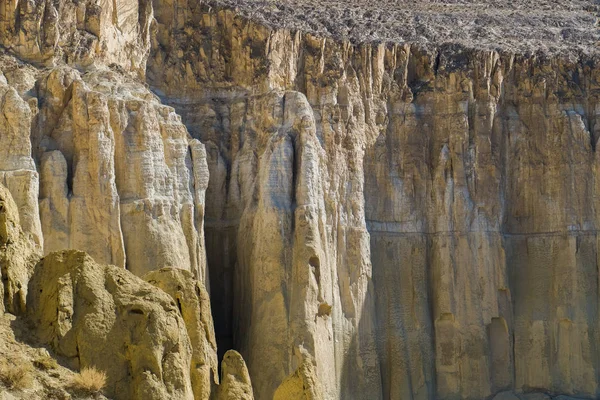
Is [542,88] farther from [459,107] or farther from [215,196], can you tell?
[215,196]

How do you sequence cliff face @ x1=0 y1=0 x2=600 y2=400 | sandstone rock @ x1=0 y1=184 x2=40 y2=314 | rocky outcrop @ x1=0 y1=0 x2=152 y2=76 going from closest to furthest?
sandstone rock @ x1=0 y1=184 x2=40 y2=314
cliff face @ x1=0 y1=0 x2=600 y2=400
rocky outcrop @ x1=0 y1=0 x2=152 y2=76

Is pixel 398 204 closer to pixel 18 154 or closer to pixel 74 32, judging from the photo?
pixel 74 32

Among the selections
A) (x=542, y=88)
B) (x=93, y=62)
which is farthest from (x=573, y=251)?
(x=93, y=62)

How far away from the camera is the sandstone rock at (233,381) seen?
26.3 m

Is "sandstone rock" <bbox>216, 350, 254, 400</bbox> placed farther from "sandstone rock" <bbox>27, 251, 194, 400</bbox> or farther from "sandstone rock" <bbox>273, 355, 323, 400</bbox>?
"sandstone rock" <bbox>27, 251, 194, 400</bbox>

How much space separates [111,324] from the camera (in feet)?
72.5

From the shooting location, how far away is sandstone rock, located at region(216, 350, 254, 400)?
26330 millimetres

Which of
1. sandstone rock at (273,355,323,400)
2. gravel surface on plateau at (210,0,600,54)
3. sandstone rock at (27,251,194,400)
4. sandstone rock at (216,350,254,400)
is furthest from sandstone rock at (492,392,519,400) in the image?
sandstone rock at (27,251,194,400)

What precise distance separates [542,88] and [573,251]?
16.7ft

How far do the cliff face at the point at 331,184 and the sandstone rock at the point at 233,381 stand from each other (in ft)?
30.1

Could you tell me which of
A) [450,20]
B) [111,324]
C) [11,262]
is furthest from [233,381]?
[450,20]

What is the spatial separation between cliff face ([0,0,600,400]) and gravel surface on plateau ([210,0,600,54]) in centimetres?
41

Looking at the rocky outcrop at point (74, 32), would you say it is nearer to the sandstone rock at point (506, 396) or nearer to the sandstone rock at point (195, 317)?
the sandstone rock at point (506, 396)

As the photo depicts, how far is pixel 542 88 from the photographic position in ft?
160
